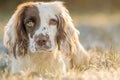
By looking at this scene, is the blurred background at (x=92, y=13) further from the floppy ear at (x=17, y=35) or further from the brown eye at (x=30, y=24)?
the brown eye at (x=30, y=24)

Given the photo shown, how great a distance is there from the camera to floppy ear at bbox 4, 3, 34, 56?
10.4 metres

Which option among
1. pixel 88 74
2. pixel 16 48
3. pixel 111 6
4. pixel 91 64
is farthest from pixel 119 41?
pixel 111 6

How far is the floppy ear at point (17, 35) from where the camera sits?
10414mm

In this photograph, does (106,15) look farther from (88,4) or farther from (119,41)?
(119,41)

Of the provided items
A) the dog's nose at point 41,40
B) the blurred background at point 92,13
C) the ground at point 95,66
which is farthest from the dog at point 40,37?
the blurred background at point 92,13

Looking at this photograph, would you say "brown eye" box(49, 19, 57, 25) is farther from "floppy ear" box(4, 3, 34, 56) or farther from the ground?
the ground

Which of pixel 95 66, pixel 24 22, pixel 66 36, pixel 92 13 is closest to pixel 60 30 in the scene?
pixel 66 36

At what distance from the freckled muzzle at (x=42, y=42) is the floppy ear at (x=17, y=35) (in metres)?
0.54

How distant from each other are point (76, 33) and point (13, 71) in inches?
40.9

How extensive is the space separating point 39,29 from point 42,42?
32 cm

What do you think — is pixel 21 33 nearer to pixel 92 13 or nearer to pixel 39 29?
pixel 39 29

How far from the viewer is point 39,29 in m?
10.1

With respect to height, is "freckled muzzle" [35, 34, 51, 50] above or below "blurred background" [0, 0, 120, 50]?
above

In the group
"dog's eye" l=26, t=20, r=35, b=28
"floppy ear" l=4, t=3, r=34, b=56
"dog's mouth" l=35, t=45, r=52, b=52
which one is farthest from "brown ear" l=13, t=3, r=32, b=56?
"dog's mouth" l=35, t=45, r=52, b=52
